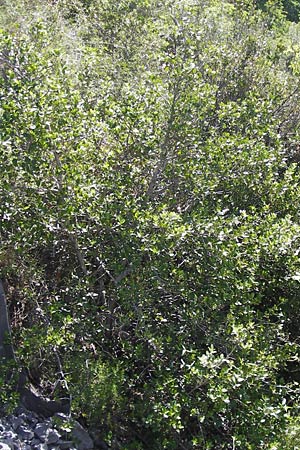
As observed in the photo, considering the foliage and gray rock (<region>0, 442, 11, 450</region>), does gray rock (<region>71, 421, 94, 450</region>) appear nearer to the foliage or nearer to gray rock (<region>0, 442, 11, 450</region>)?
the foliage

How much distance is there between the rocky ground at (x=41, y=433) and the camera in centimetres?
398

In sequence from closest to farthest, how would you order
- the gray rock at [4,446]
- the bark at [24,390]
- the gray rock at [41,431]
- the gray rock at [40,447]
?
1. the gray rock at [4,446]
2. the gray rock at [40,447]
3. the gray rock at [41,431]
4. the bark at [24,390]

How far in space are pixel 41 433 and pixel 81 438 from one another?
0.30m

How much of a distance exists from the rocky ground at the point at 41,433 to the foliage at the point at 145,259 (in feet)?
0.52

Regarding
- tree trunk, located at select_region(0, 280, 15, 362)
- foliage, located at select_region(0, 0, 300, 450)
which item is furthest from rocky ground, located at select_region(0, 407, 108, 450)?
tree trunk, located at select_region(0, 280, 15, 362)

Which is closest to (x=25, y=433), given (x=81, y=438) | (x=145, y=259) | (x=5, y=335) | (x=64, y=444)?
(x=64, y=444)

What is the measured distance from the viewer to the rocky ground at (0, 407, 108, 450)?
3984 millimetres

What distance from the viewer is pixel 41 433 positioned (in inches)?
162

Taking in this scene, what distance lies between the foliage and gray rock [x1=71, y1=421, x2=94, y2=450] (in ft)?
0.39

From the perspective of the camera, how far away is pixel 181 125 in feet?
15.3

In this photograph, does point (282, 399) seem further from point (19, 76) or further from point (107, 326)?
point (19, 76)

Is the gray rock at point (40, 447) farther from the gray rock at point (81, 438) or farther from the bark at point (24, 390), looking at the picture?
the bark at point (24, 390)

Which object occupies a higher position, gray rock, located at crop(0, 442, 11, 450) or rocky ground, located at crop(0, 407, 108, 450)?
gray rock, located at crop(0, 442, 11, 450)

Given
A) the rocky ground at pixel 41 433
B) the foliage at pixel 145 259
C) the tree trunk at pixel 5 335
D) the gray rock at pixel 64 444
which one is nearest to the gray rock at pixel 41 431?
the rocky ground at pixel 41 433
